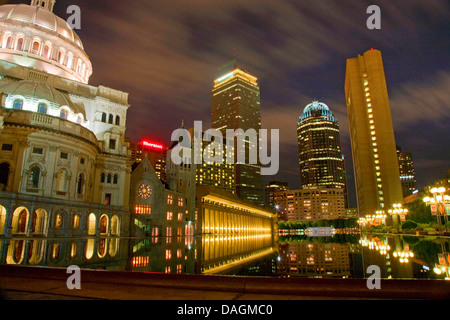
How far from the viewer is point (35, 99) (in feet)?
133

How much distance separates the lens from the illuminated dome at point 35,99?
3934 cm

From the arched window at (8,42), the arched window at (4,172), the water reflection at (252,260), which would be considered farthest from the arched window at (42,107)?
the water reflection at (252,260)

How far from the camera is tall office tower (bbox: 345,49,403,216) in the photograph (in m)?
116

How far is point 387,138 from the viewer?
392 ft

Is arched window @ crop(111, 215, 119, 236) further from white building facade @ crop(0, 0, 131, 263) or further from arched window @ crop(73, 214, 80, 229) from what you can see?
arched window @ crop(73, 214, 80, 229)

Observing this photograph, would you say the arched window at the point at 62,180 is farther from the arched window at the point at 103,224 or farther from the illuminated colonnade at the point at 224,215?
the illuminated colonnade at the point at 224,215

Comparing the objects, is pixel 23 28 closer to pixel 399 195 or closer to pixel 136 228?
pixel 136 228

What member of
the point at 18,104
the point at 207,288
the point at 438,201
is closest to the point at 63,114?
the point at 18,104

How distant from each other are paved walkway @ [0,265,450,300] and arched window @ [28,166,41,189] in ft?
121

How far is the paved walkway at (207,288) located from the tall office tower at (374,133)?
127 meters

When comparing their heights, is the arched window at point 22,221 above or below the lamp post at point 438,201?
below

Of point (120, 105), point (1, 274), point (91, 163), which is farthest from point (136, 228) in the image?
point (1, 274)

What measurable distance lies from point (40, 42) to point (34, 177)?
32.1m
